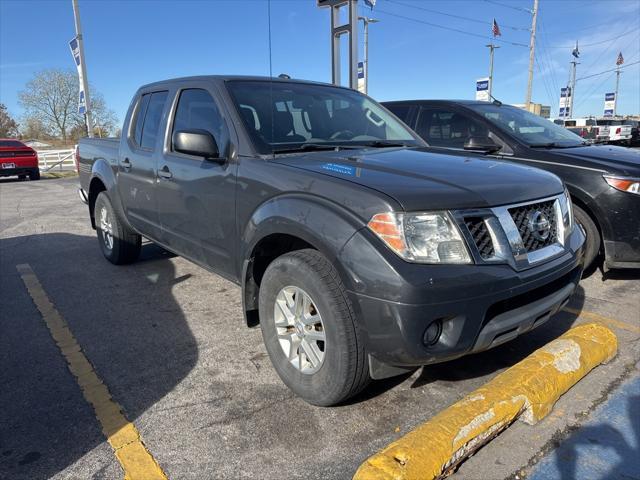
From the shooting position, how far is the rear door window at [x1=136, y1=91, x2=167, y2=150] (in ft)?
13.7

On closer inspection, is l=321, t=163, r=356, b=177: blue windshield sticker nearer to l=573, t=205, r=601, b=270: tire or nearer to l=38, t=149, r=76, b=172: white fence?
l=573, t=205, r=601, b=270: tire

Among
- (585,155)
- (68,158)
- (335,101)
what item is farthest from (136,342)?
(68,158)

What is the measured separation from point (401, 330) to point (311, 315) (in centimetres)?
60

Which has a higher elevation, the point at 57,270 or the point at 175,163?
the point at 175,163

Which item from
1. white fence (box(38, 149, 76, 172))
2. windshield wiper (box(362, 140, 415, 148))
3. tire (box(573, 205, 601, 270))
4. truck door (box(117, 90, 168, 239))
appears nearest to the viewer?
windshield wiper (box(362, 140, 415, 148))

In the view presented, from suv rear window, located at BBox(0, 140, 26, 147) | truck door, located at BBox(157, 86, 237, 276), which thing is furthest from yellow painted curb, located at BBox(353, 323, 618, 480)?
suv rear window, located at BBox(0, 140, 26, 147)

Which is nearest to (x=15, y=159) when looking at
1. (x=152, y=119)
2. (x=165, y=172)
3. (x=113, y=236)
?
(x=113, y=236)

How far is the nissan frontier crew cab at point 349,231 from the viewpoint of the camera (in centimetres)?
217

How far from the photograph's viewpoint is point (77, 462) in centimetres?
223

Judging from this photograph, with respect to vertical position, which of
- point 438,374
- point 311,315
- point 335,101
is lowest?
point 438,374

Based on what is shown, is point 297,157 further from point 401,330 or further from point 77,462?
point 77,462

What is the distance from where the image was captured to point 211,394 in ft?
9.19

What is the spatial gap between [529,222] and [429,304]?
2.76ft

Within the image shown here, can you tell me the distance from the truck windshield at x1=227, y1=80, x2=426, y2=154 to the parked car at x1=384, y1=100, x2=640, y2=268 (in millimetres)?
554
